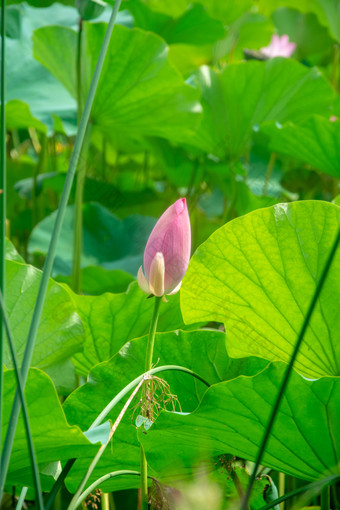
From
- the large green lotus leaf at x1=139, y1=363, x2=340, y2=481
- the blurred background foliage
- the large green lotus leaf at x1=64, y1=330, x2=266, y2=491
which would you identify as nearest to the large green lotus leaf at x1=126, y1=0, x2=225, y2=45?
the blurred background foliage

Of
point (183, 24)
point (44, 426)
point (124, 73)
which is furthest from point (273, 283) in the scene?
point (183, 24)

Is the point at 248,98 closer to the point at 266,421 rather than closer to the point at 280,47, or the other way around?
the point at 280,47

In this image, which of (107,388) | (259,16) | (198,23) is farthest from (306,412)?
(259,16)

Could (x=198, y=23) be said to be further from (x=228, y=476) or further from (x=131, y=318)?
(x=228, y=476)

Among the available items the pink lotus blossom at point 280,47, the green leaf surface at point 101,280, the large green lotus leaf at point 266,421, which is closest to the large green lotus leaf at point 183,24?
the pink lotus blossom at point 280,47

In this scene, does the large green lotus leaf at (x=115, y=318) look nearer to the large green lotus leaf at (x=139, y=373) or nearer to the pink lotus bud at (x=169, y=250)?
the large green lotus leaf at (x=139, y=373)

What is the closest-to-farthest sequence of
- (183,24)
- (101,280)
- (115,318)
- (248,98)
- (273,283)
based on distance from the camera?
(273,283)
(115,318)
(101,280)
(248,98)
(183,24)

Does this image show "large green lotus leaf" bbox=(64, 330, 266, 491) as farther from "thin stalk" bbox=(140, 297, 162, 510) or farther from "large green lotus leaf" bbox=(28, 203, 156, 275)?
"large green lotus leaf" bbox=(28, 203, 156, 275)
